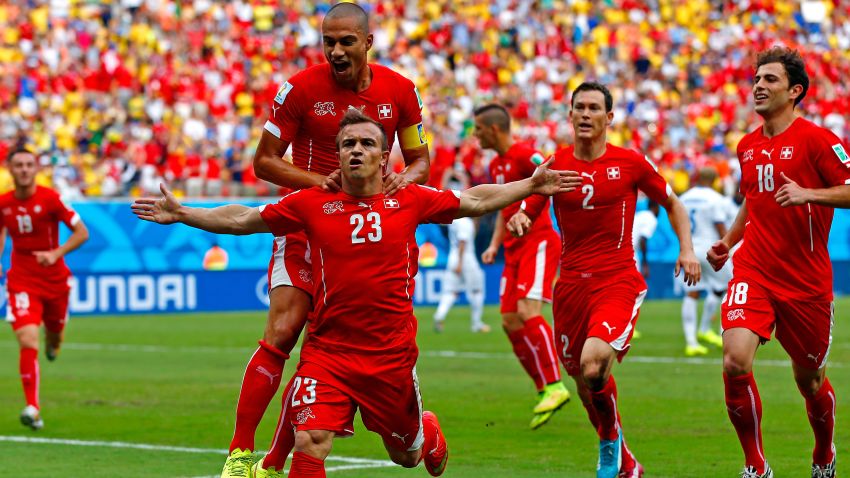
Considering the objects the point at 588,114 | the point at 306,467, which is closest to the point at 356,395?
the point at 306,467

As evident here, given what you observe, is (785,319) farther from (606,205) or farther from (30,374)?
(30,374)

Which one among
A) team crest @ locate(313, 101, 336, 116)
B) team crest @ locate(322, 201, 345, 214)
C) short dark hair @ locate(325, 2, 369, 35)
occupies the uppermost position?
short dark hair @ locate(325, 2, 369, 35)

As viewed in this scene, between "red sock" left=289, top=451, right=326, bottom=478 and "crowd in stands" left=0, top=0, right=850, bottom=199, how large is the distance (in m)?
21.8

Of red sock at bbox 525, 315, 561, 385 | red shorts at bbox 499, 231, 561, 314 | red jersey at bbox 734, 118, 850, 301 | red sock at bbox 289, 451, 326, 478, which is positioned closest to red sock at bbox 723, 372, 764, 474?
red jersey at bbox 734, 118, 850, 301

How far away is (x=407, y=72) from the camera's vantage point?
40031 mm

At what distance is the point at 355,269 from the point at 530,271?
6.13m

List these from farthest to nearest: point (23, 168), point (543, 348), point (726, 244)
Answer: point (23, 168) < point (543, 348) < point (726, 244)

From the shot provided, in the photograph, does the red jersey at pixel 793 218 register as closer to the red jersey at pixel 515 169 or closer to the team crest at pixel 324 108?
the team crest at pixel 324 108

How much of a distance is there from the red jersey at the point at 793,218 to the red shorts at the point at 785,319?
6 centimetres

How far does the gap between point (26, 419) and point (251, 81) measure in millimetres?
24942

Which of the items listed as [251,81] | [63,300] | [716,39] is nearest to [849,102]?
[716,39]

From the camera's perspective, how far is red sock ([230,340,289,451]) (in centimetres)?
902

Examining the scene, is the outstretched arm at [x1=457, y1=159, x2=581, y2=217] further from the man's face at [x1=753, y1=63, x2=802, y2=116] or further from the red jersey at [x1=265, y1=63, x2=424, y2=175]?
the man's face at [x1=753, y1=63, x2=802, y2=116]

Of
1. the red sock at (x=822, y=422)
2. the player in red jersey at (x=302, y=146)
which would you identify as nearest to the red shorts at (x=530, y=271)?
the red sock at (x=822, y=422)
